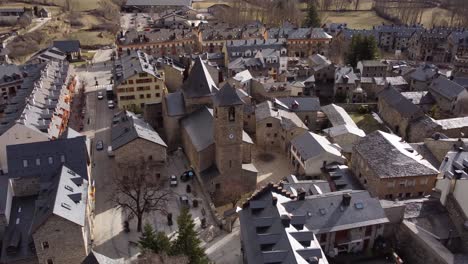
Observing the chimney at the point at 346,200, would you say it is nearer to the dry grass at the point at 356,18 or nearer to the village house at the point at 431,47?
the village house at the point at 431,47

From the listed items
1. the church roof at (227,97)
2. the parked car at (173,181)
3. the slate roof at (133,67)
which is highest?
the church roof at (227,97)

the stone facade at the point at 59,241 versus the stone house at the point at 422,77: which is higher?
the stone house at the point at 422,77

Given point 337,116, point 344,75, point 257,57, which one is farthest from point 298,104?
point 257,57

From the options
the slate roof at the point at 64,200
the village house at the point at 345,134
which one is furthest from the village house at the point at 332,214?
the village house at the point at 345,134

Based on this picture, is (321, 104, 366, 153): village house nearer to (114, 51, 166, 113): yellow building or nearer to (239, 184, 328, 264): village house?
(239, 184, 328, 264): village house

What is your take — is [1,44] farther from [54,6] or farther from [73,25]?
[54,6]

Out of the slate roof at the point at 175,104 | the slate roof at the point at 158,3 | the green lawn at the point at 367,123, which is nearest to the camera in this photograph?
the slate roof at the point at 175,104

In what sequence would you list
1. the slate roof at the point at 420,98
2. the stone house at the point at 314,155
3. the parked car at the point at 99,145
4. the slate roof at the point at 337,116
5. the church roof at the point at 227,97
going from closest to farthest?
the church roof at the point at 227,97
the stone house at the point at 314,155
the parked car at the point at 99,145
the slate roof at the point at 337,116
the slate roof at the point at 420,98

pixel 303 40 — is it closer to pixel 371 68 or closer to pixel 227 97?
pixel 371 68
